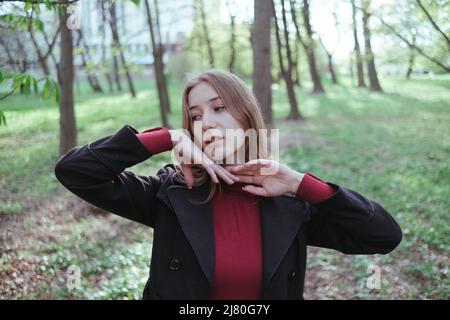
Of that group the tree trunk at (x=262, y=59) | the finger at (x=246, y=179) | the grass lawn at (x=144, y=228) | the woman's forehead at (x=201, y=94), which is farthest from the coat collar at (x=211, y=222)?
the tree trunk at (x=262, y=59)

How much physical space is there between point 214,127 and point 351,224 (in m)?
0.68

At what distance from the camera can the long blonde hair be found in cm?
181

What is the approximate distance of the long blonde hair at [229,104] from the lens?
1.81m

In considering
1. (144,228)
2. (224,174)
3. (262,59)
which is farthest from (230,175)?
(262,59)

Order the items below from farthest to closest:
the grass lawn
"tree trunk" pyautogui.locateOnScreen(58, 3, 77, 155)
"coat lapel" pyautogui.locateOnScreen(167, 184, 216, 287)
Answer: "tree trunk" pyautogui.locateOnScreen(58, 3, 77, 155) < the grass lawn < "coat lapel" pyautogui.locateOnScreen(167, 184, 216, 287)

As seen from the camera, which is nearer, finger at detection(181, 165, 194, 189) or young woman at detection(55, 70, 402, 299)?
young woman at detection(55, 70, 402, 299)

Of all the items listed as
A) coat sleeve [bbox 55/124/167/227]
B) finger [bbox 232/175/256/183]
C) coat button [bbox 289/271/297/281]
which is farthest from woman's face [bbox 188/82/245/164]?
coat button [bbox 289/271/297/281]

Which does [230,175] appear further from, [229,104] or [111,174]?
[111,174]

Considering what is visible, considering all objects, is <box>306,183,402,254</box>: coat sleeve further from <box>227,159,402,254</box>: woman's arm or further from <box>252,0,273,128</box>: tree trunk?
<box>252,0,273,128</box>: tree trunk

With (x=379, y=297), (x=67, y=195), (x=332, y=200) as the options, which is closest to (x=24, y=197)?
(x=67, y=195)

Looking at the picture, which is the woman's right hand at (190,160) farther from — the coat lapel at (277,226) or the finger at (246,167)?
the coat lapel at (277,226)

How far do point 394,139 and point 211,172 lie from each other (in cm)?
1018

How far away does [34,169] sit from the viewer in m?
7.88

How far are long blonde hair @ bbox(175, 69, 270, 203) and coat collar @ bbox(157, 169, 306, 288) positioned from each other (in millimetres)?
64
